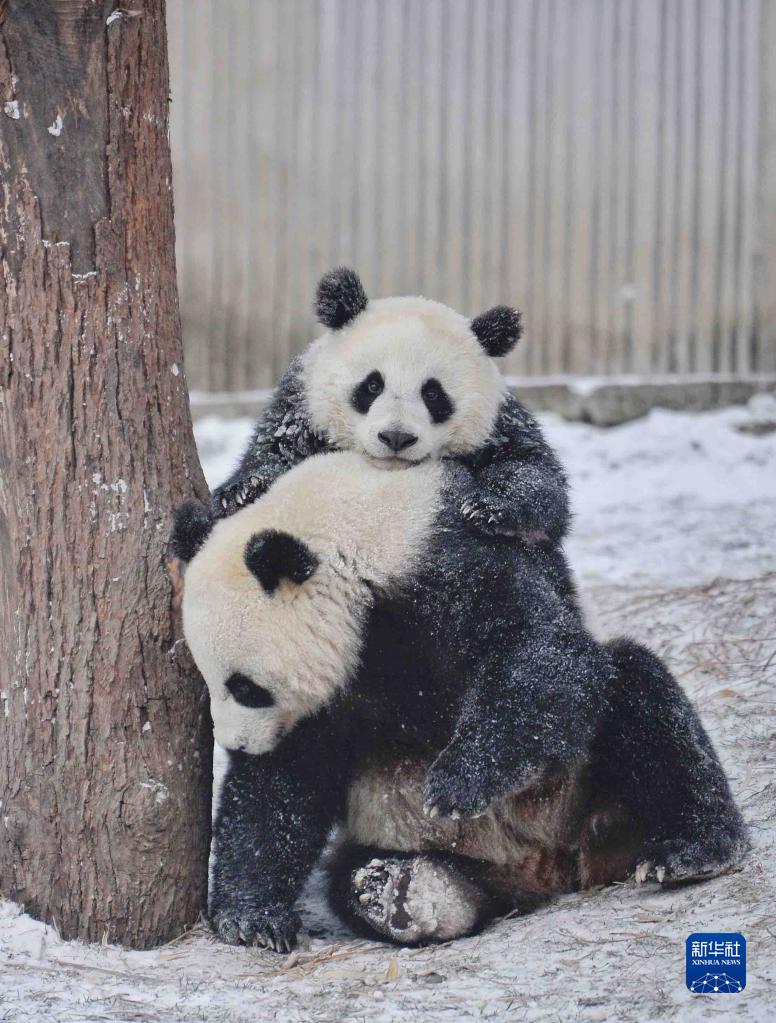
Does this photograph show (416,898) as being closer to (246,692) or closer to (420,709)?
(420,709)

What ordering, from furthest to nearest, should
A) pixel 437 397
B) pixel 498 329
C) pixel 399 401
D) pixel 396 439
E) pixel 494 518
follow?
pixel 498 329, pixel 437 397, pixel 399 401, pixel 396 439, pixel 494 518

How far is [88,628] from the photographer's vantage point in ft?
11.5

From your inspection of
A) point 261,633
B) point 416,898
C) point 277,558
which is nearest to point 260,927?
point 416,898

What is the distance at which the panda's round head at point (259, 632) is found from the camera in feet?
10.9

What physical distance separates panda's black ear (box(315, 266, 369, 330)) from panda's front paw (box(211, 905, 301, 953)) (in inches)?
80.2

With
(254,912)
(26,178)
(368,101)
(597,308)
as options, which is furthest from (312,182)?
(254,912)

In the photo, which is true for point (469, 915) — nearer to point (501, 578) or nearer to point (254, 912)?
point (254, 912)

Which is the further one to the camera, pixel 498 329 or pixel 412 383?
pixel 498 329

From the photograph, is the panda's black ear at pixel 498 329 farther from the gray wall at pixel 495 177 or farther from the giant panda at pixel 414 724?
the gray wall at pixel 495 177

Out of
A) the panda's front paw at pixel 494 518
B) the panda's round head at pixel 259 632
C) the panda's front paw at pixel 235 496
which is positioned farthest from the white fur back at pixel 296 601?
the panda's front paw at pixel 235 496

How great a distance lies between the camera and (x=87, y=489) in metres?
3.51

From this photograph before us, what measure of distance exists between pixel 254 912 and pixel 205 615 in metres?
0.93

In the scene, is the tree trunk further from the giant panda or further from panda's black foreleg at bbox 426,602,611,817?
panda's black foreleg at bbox 426,602,611,817

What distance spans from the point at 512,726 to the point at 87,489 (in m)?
1.39
